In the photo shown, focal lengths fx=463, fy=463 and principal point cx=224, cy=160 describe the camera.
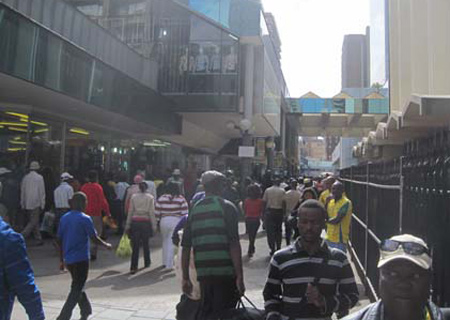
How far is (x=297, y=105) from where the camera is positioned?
113 feet

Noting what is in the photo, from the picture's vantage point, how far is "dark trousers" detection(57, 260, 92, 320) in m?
5.21

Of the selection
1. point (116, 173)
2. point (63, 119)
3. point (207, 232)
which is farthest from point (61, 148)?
point (207, 232)

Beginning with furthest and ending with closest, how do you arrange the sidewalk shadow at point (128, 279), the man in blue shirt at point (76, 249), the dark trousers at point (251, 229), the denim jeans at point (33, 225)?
the denim jeans at point (33, 225)
the dark trousers at point (251, 229)
the sidewalk shadow at point (128, 279)
the man in blue shirt at point (76, 249)

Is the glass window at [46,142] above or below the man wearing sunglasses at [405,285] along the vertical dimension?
above

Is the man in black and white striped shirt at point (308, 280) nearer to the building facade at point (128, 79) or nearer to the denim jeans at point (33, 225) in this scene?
the building facade at point (128, 79)

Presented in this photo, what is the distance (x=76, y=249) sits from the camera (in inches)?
214

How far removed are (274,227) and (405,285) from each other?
860 centimetres

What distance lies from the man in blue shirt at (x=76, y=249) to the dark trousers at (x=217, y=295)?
1.78 metres

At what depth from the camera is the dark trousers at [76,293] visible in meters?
5.21

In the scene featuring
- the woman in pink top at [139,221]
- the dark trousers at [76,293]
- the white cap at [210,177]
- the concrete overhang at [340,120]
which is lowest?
the dark trousers at [76,293]

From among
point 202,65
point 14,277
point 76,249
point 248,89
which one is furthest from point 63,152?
point 14,277

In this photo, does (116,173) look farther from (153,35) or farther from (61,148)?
(153,35)

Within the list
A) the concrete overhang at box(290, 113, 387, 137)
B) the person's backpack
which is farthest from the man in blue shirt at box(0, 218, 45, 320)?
the concrete overhang at box(290, 113, 387, 137)

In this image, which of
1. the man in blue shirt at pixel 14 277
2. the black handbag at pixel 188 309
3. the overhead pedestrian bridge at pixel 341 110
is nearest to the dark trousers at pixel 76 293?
the black handbag at pixel 188 309
